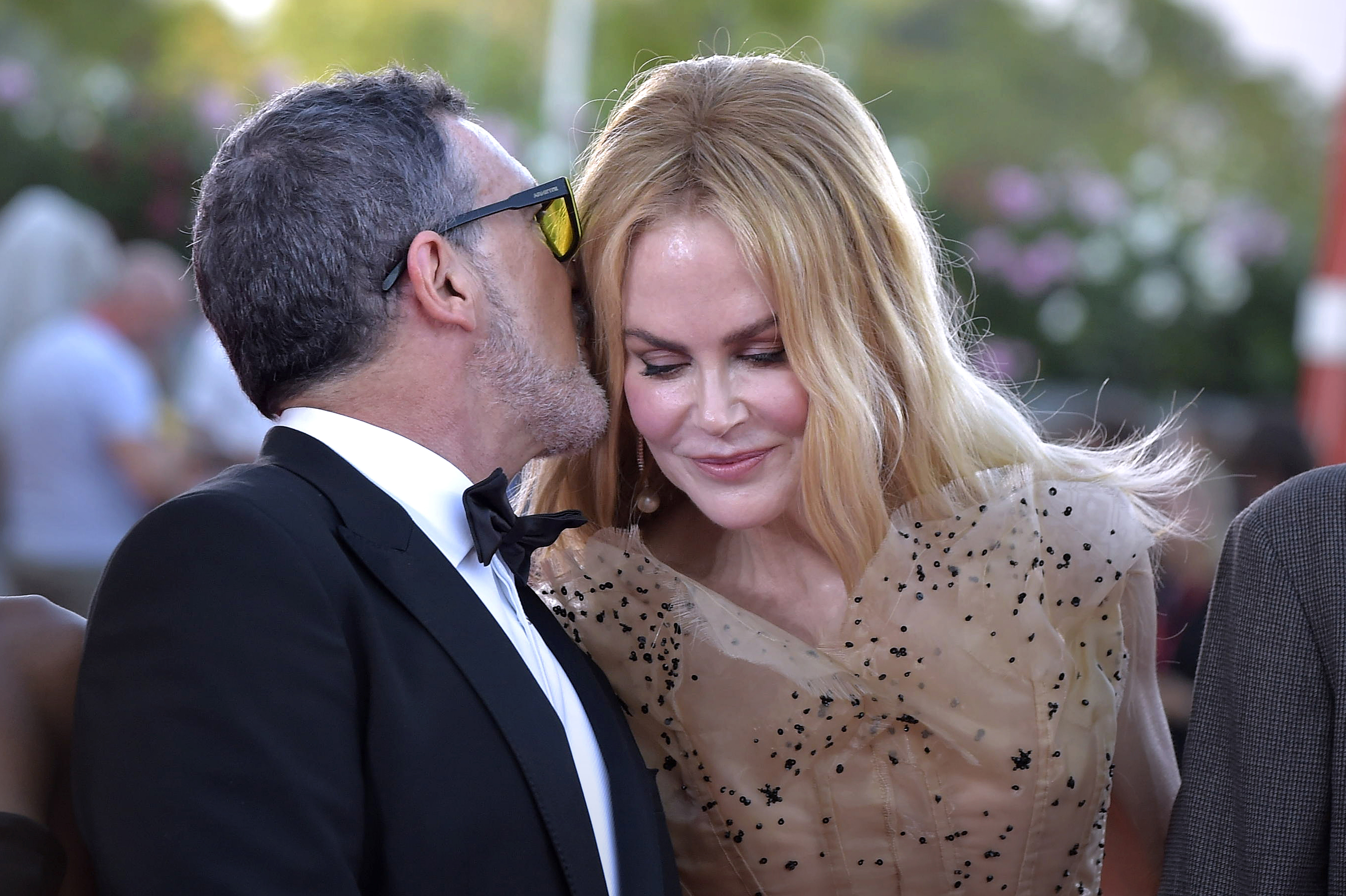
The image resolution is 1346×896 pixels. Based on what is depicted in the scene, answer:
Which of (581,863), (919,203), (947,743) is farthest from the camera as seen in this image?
(919,203)

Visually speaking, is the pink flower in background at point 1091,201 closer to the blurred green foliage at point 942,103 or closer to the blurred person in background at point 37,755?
the blurred green foliage at point 942,103

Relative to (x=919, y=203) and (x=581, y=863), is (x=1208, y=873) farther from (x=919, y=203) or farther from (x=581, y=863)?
(x=919, y=203)

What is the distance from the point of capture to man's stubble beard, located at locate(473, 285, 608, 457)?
1.90 meters

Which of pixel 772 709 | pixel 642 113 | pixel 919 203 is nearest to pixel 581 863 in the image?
pixel 772 709

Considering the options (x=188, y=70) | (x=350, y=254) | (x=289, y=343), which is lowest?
(x=289, y=343)

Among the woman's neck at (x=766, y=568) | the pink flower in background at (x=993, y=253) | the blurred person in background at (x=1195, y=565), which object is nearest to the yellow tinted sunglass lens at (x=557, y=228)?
the woman's neck at (x=766, y=568)

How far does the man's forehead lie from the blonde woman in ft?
0.62

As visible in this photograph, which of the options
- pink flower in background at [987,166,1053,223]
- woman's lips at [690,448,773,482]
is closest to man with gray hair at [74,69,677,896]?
woman's lips at [690,448,773,482]

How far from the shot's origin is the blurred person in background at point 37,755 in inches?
58.4

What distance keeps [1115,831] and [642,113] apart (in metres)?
1.49

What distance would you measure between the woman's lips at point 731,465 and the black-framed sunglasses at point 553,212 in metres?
0.40

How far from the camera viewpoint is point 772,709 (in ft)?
6.78

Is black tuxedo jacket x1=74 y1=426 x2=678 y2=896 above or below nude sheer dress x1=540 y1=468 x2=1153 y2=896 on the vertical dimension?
above

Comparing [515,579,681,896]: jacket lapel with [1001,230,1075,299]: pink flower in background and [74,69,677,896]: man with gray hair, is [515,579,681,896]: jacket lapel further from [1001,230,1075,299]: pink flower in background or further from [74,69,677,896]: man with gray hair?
[1001,230,1075,299]: pink flower in background
